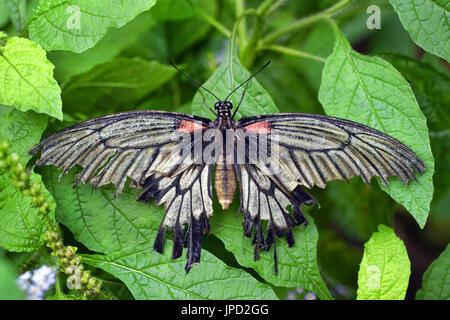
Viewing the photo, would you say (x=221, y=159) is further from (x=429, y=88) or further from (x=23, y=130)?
(x=429, y=88)

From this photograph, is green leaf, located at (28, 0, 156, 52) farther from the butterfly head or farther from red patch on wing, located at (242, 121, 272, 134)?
red patch on wing, located at (242, 121, 272, 134)

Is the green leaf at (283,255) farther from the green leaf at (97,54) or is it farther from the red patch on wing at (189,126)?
the green leaf at (97,54)

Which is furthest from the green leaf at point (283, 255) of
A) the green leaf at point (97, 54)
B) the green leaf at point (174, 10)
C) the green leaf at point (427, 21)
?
the green leaf at point (174, 10)

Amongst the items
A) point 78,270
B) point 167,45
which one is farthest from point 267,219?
point 167,45

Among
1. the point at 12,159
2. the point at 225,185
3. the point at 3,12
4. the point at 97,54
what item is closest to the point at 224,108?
the point at 225,185

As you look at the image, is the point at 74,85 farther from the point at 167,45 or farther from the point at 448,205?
the point at 448,205
